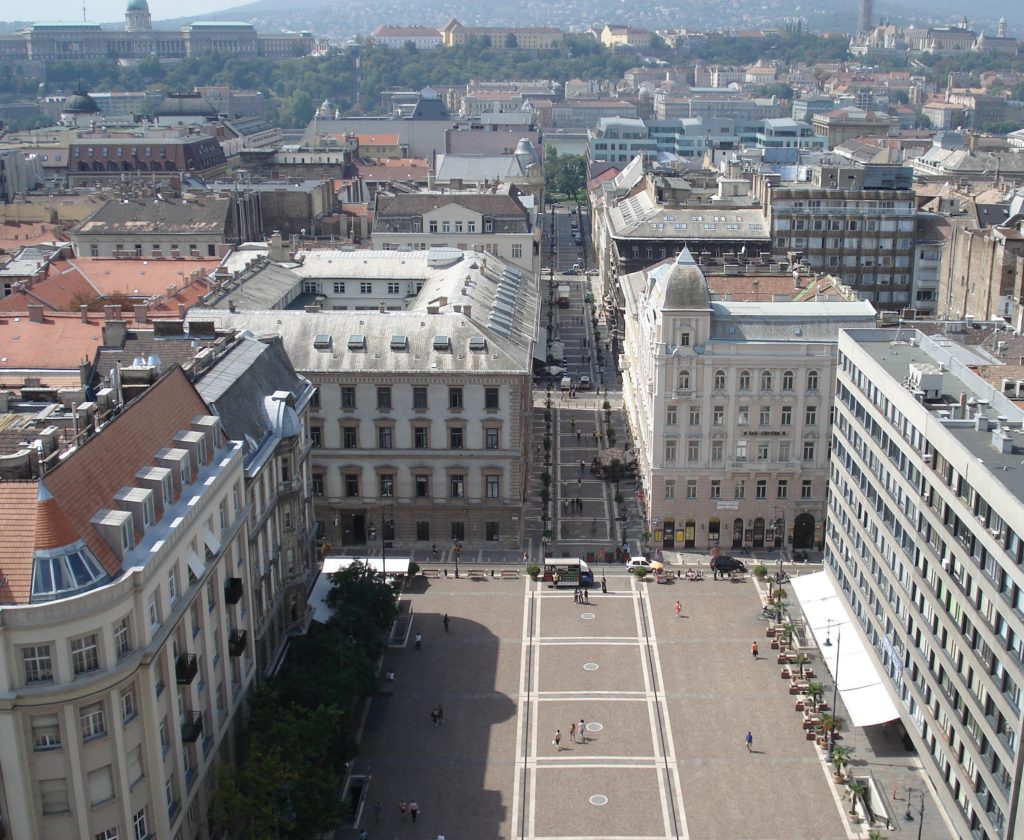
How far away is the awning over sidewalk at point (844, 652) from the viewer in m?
70.5

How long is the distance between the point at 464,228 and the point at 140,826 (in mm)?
112078

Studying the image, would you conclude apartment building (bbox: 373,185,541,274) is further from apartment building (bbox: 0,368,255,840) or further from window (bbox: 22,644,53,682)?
window (bbox: 22,644,53,682)

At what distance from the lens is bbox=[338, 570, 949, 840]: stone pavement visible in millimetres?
64875

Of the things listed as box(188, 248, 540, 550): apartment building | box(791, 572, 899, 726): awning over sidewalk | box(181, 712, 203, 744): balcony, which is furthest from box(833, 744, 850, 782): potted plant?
box(188, 248, 540, 550): apartment building

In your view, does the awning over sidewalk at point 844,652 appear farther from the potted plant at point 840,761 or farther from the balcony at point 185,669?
the balcony at point 185,669

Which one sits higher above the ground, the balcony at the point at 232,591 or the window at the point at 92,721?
the window at the point at 92,721

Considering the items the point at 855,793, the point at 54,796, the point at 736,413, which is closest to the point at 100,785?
the point at 54,796

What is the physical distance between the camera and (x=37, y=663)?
46.1 m

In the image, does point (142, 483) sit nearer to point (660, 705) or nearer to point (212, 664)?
point (212, 664)

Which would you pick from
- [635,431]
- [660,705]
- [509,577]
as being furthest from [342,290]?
[660,705]

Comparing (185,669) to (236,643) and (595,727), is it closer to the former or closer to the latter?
(236,643)

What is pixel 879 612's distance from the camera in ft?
242

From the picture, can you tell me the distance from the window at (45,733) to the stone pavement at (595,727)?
20888 millimetres

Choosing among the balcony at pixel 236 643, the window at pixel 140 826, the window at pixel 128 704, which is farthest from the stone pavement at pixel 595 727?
the window at pixel 128 704
